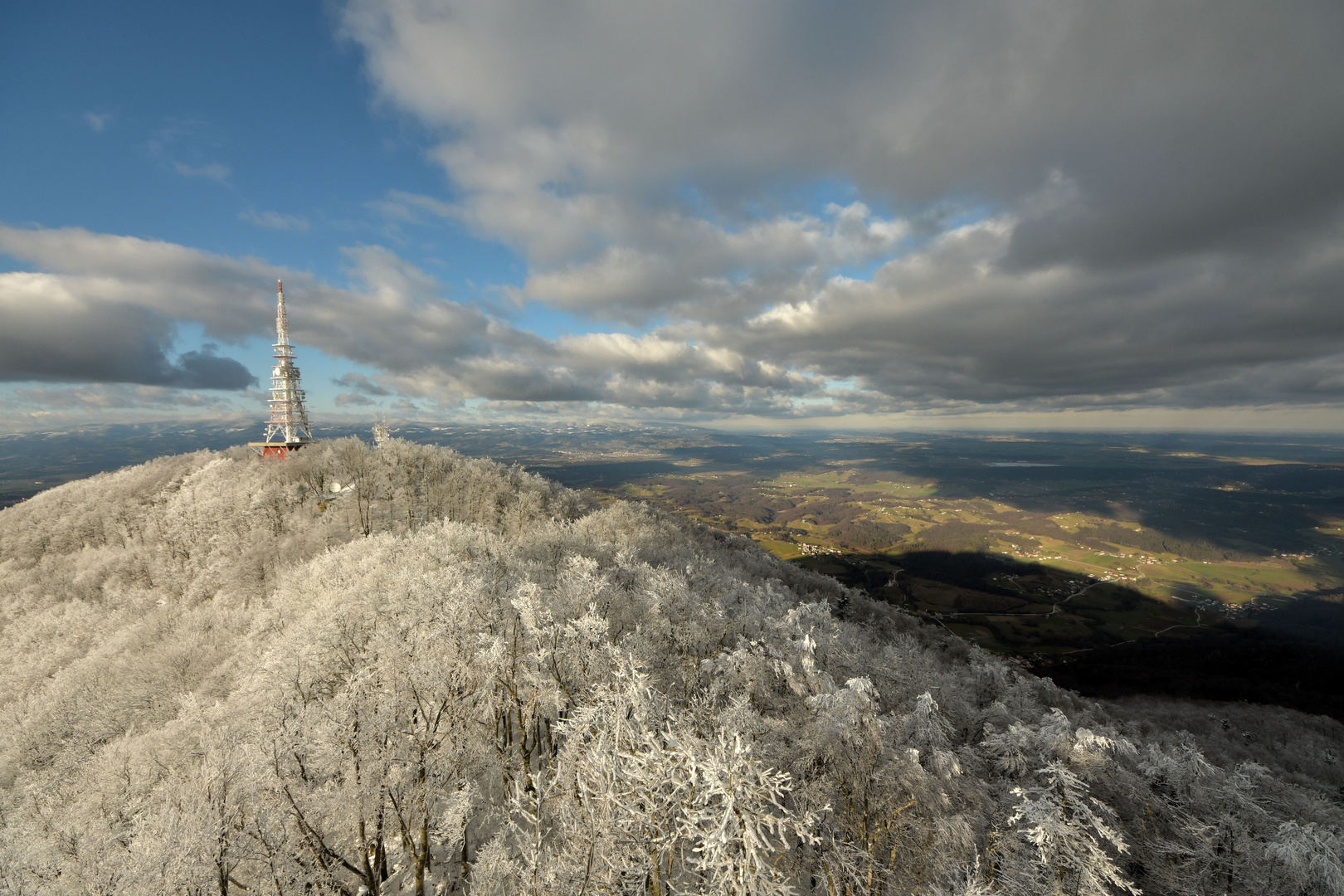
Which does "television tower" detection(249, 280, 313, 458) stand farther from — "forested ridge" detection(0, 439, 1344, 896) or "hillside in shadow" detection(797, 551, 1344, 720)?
"hillside in shadow" detection(797, 551, 1344, 720)

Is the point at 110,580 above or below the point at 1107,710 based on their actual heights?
above

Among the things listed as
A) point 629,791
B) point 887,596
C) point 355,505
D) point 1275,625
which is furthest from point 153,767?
point 1275,625

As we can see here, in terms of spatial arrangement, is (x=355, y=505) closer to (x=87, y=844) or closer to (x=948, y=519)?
(x=87, y=844)

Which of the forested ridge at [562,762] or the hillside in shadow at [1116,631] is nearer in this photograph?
the forested ridge at [562,762]

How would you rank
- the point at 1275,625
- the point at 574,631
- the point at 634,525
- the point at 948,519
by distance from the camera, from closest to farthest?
the point at 574,631 → the point at 634,525 → the point at 1275,625 → the point at 948,519

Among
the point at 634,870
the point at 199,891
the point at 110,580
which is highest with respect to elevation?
the point at 634,870

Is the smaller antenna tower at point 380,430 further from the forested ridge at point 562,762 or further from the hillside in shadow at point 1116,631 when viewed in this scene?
the hillside in shadow at point 1116,631

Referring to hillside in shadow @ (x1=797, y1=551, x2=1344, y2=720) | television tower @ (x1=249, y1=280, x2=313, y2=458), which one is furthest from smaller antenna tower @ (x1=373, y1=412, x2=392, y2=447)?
hillside in shadow @ (x1=797, y1=551, x2=1344, y2=720)

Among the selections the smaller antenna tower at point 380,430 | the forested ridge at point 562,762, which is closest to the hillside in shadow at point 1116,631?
the forested ridge at point 562,762
